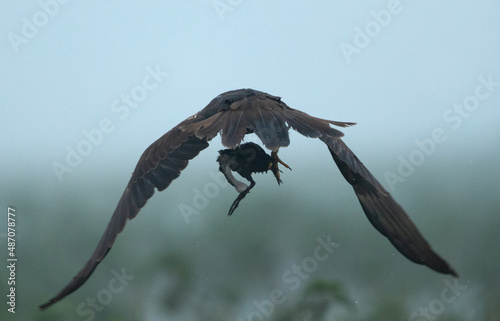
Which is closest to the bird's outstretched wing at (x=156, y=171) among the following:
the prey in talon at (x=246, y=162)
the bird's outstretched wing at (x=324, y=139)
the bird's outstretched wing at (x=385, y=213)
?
the bird's outstretched wing at (x=324, y=139)

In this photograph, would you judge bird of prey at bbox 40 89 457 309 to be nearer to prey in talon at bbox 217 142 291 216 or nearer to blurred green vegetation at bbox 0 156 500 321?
prey in talon at bbox 217 142 291 216

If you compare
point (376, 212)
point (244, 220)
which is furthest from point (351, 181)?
point (244, 220)

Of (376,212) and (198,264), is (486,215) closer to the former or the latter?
(198,264)

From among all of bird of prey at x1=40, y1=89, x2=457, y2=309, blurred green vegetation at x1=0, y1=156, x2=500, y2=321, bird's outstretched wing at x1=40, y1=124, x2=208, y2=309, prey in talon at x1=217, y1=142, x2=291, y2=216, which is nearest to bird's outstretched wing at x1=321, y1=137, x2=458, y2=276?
bird of prey at x1=40, y1=89, x2=457, y2=309

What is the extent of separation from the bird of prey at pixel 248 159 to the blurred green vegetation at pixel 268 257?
14.4ft

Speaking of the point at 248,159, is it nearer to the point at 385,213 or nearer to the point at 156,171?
the point at 156,171

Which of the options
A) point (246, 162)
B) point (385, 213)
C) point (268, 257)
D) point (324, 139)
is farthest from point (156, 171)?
point (268, 257)

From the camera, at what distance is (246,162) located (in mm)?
8680

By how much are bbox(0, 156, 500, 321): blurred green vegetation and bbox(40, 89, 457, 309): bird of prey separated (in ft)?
14.4

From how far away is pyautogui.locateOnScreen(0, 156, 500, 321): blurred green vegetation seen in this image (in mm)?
13422

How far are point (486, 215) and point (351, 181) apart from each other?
6759 mm

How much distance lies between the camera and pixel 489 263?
1429 centimetres

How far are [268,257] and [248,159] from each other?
20.6 ft

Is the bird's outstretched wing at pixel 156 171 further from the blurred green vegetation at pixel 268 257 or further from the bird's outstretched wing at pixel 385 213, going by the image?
the blurred green vegetation at pixel 268 257
